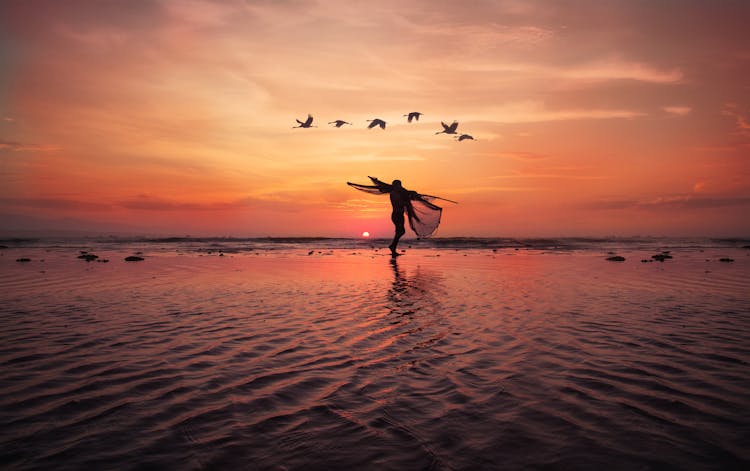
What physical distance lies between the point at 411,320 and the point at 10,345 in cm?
622

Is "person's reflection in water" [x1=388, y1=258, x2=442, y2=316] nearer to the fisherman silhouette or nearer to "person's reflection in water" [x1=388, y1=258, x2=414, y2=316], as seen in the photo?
"person's reflection in water" [x1=388, y1=258, x2=414, y2=316]

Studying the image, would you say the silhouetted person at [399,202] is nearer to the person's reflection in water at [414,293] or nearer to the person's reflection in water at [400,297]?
the person's reflection in water at [414,293]

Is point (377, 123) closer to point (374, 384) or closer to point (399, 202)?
point (399, 202)

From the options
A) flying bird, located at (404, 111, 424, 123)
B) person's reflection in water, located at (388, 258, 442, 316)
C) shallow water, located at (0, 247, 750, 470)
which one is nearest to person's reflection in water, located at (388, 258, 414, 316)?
person's reflection in water, located at (388, 258, 442, 316)

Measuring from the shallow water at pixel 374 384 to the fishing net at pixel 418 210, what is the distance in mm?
18632

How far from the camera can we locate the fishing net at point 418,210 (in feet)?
94.0

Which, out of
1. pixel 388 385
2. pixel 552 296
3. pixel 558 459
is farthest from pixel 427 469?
pixel 552 296

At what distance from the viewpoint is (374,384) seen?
490 cm

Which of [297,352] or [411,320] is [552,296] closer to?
[411,320]

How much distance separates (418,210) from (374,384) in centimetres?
2434

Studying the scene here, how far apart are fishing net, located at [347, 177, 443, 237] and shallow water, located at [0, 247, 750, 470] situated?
18632mm

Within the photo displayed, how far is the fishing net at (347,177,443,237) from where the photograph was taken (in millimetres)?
28656

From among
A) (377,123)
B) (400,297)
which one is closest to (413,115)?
(377,123)

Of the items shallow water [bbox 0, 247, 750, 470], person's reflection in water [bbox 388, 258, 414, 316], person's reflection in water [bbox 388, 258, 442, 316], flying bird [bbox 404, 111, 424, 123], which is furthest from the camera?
flying bird [bbox 404, 111, 424, 123]
